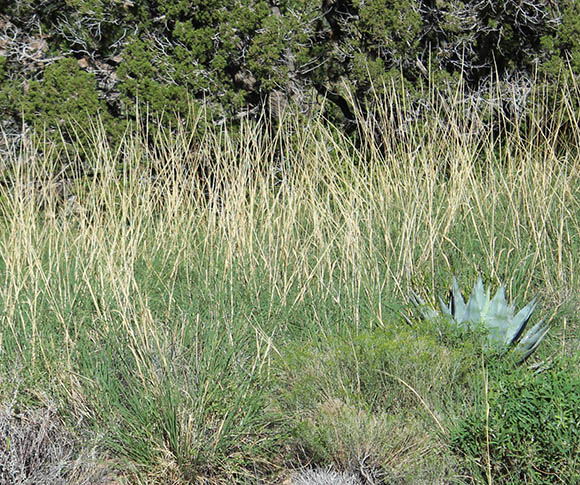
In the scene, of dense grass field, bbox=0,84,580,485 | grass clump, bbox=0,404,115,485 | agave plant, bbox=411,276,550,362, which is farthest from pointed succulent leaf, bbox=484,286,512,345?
grass clump, bbox=0,404,115,485

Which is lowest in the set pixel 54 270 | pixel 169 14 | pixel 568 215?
pixel 54 270

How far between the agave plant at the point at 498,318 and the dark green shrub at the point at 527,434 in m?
0.55

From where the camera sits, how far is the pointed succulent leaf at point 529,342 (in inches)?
123

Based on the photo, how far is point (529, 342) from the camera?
3.15m

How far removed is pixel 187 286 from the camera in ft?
13.3

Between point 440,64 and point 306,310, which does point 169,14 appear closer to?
point 440,64

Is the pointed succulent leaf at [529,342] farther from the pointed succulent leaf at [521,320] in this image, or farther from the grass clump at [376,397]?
the grass clump at [376,397]

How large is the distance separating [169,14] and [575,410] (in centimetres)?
480

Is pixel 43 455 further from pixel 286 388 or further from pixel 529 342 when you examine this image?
pixel 529 342

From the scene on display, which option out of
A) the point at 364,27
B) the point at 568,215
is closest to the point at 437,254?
the point at 568,215

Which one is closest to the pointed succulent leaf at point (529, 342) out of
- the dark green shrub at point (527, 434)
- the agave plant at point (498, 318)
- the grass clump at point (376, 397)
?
the agave plant at point (498, 318)

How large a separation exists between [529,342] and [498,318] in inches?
6.4

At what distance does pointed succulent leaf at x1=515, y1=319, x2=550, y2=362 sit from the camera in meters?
3.13

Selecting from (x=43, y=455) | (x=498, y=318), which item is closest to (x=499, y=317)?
(x=498, y=318)
